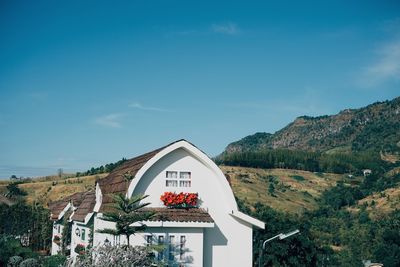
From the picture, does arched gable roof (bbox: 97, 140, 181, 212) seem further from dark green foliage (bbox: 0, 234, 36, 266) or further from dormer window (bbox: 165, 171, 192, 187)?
dark green foliage (bbox: 0, 234, 36, 266)

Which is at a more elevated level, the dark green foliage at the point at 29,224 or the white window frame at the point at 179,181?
the white window frame at the point at 179,181

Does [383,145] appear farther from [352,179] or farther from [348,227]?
[348,227]

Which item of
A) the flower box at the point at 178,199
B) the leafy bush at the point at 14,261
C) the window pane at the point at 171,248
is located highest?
the flower box at the point at 178,199

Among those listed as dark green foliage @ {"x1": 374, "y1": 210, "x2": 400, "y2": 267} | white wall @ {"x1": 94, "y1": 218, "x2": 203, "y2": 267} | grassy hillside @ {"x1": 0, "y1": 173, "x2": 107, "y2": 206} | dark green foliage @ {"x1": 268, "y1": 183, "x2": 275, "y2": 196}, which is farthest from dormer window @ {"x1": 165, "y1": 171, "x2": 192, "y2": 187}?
dark green foliage @ {"x1": 268, "y1": 183, "x2": 275, "y2": 196}

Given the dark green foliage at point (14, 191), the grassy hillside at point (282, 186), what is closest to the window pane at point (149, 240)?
the grassy hillside at point (282, 186)

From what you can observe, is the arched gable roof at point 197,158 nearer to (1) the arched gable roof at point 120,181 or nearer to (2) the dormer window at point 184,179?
(1) the arched gable roof at point 120,181

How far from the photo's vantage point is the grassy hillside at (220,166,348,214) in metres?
91.1

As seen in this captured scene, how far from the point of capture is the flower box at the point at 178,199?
68.8 feet

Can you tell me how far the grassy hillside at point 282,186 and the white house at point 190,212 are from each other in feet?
197

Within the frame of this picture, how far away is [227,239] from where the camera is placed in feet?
72.8

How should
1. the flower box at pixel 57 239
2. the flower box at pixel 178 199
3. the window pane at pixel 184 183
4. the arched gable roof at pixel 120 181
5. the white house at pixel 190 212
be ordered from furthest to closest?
the flower box at pixel 57 239 → the window pane at pixel 184 183 → the arched gable roof at pixel 120 181 → the flower box at pixel 178 199 → the white house at pixel 190 212

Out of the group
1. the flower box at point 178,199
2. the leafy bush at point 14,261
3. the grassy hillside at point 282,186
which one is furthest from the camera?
the grassy hillside at point 282,186

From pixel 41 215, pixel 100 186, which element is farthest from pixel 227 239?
pixel 41 215

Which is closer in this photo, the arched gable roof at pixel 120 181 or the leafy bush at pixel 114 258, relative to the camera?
the leafy bush at pixel 114 258
